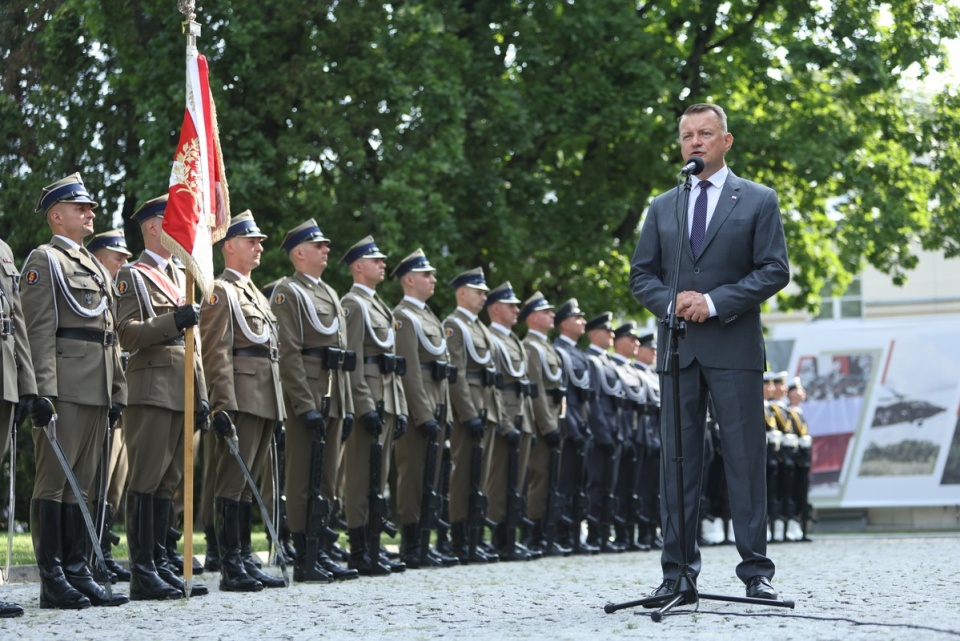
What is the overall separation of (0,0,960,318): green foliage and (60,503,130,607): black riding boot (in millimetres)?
8588

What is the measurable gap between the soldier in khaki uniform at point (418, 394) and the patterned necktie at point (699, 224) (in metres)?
5.24

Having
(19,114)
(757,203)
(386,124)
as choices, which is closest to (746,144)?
(386,124)

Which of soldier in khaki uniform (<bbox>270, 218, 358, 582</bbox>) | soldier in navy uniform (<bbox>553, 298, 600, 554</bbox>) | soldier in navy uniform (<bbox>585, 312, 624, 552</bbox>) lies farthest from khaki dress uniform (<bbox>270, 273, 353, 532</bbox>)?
soldier in navy uniform (<bbox>585, 312, 624, 552</bbox>)

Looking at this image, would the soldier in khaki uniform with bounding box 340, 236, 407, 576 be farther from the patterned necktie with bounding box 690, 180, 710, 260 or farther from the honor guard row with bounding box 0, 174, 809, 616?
the patterned necktie with bounding box 690, 180, 710, 260

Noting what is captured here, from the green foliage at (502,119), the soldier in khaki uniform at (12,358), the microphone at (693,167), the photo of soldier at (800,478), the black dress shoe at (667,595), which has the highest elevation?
the green foliage at (502,119)

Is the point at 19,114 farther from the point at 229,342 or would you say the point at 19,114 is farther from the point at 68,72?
the point at 229,342

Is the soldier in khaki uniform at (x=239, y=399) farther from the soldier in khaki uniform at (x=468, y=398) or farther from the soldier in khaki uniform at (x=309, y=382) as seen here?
the soldier in khaki uniform at (x=468, y=398)

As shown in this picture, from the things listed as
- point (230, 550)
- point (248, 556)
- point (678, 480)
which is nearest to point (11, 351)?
point (230, 550)

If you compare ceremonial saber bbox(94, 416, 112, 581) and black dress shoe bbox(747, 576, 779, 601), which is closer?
black dress shoe bbox(747, 576, 779, 601)

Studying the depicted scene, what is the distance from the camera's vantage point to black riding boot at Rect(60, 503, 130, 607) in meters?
7.94

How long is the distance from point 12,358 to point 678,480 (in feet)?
10.8

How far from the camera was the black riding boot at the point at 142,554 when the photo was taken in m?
8.38

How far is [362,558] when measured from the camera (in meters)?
10.8

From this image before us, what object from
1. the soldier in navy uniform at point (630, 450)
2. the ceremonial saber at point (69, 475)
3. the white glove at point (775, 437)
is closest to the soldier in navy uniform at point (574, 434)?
the soldier in navy uniform at point (630, 450)
